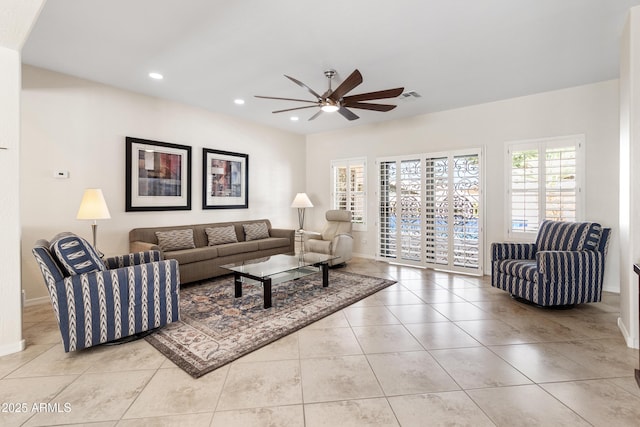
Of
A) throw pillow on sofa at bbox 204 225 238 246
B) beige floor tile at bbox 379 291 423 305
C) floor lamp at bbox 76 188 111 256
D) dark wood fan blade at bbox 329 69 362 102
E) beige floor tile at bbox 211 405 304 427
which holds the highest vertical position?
dark wood fan blade at bbox 329 69 362 102

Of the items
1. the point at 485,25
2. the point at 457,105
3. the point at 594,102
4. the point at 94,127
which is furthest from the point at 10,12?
the point at 594,102

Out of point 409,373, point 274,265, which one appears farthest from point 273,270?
point 409,373

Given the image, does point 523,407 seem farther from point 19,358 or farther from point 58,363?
point 19,358

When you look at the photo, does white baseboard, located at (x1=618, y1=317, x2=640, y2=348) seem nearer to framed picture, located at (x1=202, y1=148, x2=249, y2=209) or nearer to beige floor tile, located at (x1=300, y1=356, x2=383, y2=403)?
beige floor tile, located at (x1=300, y1=356, x2=383, y2=403)

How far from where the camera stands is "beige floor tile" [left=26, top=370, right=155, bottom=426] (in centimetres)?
174

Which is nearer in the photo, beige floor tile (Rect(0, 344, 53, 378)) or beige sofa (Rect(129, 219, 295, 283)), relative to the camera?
beige floor tile (Rect(0, 344, 53, 378))

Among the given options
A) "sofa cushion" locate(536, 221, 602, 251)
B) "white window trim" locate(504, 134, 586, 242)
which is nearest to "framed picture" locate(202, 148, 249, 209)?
"white window trim" locate(504, 134, 586, 242)

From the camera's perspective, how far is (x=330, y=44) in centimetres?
305

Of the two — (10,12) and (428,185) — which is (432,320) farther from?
(10,12)

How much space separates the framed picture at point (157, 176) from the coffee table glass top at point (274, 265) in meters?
1.65

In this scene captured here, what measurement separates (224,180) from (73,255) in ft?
11.2

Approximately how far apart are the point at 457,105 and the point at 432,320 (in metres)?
3.69

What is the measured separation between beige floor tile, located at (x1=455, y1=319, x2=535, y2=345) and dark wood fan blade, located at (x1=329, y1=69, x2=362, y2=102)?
2.65m

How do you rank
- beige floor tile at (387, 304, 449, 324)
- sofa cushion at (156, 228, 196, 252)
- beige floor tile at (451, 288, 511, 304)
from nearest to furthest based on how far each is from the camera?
beige floor tile at (387, 304, 449, 324) → beige floor tile at (451, 288, 511, 304) → sofa cushion at (156, 228, 196, 252)
